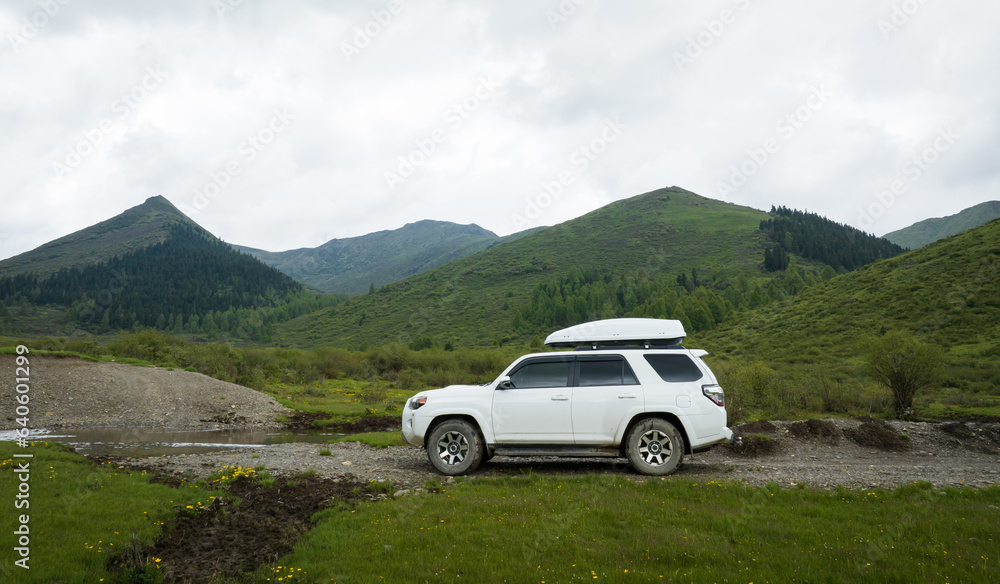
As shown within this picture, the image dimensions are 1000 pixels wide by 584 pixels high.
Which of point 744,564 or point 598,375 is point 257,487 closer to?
point 598,375

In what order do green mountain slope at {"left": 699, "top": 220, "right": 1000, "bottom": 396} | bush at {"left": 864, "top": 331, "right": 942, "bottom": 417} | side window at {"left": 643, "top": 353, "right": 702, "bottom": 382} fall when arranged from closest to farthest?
1. side window at {"left": 643, "top": 353, "right": 702, "bottom": 382}
2. bush at {"left": 864, "top": 331, "right": 942, "bottom": 417}
3. green mountain slope at {"left": 699, "top": 220, "right": 1000, "bottom": 396}

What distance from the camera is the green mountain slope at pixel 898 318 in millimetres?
35500

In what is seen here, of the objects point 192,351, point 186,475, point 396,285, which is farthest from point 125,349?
point 396,285

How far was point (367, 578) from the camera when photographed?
4.81 metres

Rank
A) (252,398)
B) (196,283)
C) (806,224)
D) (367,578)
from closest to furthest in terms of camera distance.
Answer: (367,578) → (252,398) → (806,224) → (196,283)

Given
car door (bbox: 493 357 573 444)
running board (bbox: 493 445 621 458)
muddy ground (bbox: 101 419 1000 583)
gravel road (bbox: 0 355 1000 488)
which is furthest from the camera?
gravel road (bbox: 0 355 1000 488)

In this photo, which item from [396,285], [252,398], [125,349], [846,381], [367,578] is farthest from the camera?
[396,285]

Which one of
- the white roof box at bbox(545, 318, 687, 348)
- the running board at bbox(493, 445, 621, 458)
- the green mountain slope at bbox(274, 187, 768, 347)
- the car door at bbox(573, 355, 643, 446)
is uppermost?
the green mountain slope at bbox(274, 187, 768, 347)

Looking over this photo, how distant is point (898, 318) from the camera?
158ft

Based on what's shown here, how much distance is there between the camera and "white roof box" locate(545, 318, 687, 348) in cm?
1009

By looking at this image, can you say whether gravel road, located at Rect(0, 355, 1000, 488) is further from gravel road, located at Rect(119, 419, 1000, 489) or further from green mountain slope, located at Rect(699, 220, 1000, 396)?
green mountain slope, located at Rect(699, 220, 1000, 396)

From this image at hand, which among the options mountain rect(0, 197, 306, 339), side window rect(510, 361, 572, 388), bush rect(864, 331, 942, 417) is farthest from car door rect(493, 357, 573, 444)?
mountain rect(0, 197, 306, 339)

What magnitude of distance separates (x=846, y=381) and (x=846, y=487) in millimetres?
28052

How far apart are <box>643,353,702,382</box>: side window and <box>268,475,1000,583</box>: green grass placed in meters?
2.31
